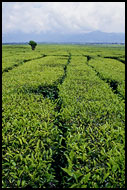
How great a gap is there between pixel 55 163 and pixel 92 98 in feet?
9.15

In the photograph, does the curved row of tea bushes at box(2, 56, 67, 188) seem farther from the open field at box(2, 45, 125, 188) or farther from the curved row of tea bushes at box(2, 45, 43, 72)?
the curved row of tea bushes at box(2, 45, 43, 72)

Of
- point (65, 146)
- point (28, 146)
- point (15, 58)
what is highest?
point (15, 58)

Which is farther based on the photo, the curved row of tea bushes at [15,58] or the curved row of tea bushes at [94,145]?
the curved row of tea bushes at [15,58]

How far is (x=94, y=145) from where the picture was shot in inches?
120

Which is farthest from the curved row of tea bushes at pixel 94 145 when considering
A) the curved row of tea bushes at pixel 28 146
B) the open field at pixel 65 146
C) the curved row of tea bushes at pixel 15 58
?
the curved row of tea bushes at pixel 15 58

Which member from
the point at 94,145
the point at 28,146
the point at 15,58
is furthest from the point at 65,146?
the point at 15,58

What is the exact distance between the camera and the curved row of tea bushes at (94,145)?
8.13ft

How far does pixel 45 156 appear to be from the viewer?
9.60ft

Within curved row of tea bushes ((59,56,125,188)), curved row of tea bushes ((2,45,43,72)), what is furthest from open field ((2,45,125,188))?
curved row of tea bushes ((2,45,43,72))

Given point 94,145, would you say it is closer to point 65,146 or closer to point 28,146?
point 65,146

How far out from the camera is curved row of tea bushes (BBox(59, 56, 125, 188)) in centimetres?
248

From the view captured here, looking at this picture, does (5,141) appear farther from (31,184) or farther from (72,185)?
(72,185)

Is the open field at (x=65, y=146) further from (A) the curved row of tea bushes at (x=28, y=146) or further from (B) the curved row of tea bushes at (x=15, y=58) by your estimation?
(B) the curved row of tea bushes at (x=15, y=58)

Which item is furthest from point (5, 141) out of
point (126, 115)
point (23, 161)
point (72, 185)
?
point (126, 115)
